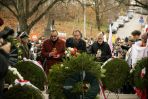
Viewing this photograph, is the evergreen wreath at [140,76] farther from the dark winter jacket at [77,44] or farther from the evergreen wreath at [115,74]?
the dark winter jacket at [77,44]

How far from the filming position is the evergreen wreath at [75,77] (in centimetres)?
1008

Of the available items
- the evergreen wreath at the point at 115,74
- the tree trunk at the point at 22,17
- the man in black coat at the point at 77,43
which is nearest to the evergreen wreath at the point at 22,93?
the evergreen wreath at the point at 115,74

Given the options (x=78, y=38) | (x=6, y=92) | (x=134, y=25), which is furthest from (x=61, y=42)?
(x=134, y=25)

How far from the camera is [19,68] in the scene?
12977mm

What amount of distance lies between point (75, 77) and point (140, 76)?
2610 millimetres

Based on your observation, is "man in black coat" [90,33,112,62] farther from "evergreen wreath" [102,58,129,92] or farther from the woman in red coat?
"evergreen wreath" [102,58,129,92]

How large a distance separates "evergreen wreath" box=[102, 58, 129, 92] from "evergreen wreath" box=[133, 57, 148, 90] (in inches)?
30.0

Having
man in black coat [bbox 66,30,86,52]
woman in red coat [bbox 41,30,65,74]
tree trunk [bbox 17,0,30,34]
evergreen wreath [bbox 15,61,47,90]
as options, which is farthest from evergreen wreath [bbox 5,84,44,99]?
tree trunk [bbox 17,0,30,34]

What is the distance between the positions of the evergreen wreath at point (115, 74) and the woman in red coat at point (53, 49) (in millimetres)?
1811

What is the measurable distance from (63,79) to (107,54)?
4.76m

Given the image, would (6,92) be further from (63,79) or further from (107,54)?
(107,54)

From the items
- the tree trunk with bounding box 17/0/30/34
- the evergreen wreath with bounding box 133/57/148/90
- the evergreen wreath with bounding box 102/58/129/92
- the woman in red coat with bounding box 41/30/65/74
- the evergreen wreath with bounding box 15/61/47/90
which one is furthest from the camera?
the tree trunk with bounding box 17/0/30/34

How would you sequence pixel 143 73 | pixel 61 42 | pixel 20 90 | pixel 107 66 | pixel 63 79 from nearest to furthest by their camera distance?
pixel 20 90 → pixel 63 79 → pixel 143 73 → pixel 107 66 → pixel 61 42

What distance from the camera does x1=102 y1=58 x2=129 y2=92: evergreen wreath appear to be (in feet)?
43.7
